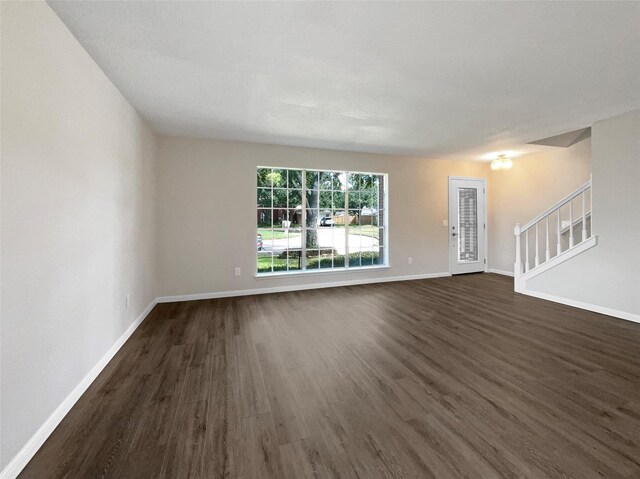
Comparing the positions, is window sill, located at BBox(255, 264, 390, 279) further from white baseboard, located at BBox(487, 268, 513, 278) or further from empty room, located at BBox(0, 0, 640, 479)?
white baseboard, located at BBox(487, 268, 513, 278)

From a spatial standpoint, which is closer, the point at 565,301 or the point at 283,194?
the point at 565,301

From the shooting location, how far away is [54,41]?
1.68 meters

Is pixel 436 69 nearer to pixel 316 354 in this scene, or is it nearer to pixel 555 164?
pixel 316 354

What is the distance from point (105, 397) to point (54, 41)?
2320 millimetres

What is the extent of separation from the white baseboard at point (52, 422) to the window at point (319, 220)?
2613mm

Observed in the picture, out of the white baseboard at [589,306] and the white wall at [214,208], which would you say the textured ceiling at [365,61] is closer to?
the white wall at [214,208]

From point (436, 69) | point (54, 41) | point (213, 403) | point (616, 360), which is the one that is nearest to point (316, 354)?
point (213, 403)

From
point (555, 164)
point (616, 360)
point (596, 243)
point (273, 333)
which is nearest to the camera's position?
point (616, 360)

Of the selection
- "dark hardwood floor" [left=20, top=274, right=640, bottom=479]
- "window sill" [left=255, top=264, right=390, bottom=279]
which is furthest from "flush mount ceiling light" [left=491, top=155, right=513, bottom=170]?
"dark hardwood floor" [left=20, top=274, right=640, bottom=479]

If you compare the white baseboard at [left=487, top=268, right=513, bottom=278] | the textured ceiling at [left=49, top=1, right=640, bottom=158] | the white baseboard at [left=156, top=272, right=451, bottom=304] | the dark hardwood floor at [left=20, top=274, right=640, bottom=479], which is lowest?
the dark hardwood floor at [left=20, top=274, right=640, bottom=479]

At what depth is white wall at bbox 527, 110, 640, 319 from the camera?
3287 millimetres

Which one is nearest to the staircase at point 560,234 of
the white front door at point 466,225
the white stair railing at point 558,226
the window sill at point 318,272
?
the white stair railing at point 558,226

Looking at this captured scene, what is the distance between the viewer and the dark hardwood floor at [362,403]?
134 centimetres

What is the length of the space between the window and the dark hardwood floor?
70.0 inches
